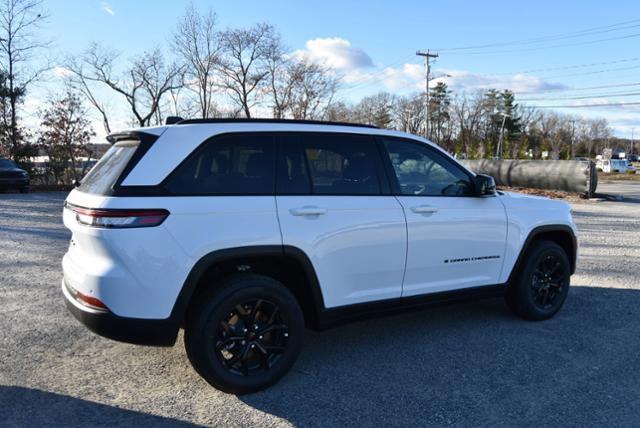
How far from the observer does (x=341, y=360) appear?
3.95 meters

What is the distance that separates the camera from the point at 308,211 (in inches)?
136

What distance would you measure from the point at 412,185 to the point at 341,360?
1543mm

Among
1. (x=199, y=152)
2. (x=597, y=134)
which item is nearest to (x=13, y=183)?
(x=199, y=152)

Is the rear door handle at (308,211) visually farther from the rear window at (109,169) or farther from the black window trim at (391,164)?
the rear window at (109,169)

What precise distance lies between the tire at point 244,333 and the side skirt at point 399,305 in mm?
270

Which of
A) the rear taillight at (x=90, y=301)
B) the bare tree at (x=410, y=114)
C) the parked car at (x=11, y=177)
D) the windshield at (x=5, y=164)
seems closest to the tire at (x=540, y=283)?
the rear taillight at (x=90, y=301)

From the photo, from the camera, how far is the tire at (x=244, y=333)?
3.18 metres

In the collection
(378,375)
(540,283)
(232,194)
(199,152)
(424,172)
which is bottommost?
(378,375)

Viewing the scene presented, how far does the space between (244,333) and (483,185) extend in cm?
240

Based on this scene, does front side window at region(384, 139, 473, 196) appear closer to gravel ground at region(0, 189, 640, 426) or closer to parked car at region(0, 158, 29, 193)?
gravel ground at region(0, 189, 640, 426)

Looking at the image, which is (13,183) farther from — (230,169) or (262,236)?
(262,236)

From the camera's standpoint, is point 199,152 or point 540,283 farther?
point 540,283

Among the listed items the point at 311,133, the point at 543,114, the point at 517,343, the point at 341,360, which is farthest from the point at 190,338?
the point at 543,114

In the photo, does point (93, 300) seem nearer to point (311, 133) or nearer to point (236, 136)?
point (236, 136)
